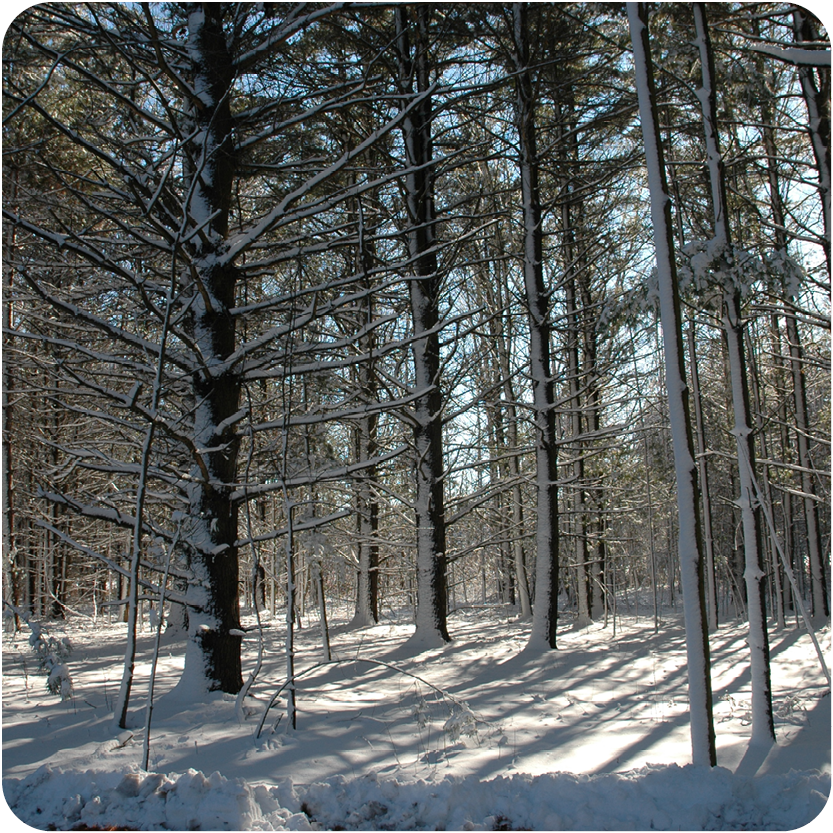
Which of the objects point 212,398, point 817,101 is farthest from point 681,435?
point 817,101

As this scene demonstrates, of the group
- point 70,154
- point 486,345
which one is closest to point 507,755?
point 486,345

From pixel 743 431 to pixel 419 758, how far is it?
362 cm

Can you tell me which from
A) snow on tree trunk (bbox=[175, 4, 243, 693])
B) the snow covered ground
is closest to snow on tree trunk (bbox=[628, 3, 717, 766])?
the snow covered ground

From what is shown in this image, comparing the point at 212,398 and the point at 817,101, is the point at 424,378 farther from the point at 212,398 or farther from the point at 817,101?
the point at 817,101

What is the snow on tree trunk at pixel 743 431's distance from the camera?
4785 millimetres

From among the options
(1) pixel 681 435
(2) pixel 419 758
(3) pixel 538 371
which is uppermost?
(3) pixel 538 371

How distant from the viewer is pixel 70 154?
9891 millimetres

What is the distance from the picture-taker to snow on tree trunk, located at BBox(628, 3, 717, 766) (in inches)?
148

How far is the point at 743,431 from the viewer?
5055mm

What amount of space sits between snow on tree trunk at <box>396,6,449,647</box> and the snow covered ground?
1.92 metres

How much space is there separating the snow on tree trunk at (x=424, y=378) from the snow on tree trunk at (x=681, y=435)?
16.5ft

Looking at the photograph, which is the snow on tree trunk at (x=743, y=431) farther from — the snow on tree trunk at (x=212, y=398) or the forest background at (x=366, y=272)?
the snow on tree trunk at (x=212, y=398)

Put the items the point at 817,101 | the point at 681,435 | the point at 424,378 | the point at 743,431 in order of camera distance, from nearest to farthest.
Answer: the point at 681,435 → the point at 743,431 → the point at 817,101 → the point at 424,378

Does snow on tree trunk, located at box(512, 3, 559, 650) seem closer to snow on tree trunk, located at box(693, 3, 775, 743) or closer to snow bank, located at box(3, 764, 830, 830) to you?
snow on tree trunk, located at box(693, 3, 775, 743)
